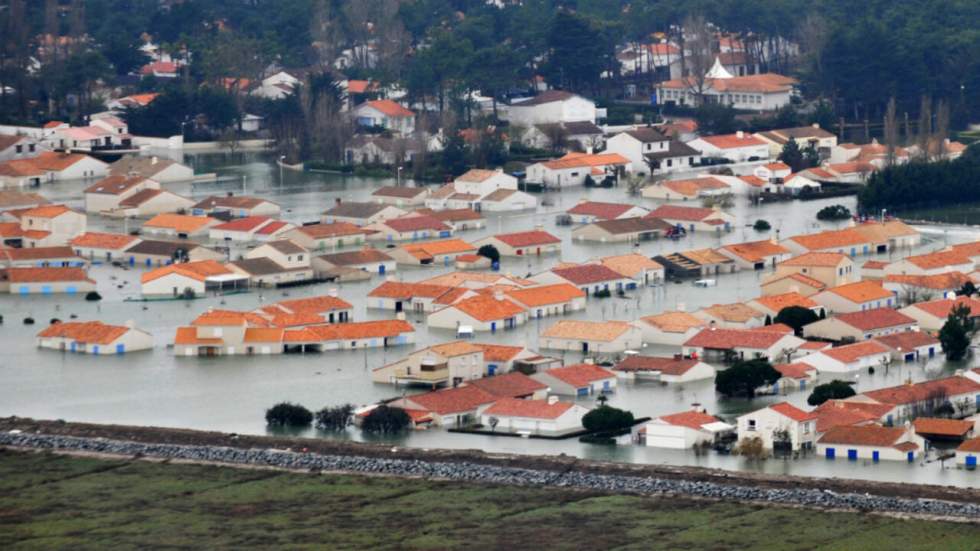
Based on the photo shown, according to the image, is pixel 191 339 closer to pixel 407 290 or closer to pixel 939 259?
pixel 407 290

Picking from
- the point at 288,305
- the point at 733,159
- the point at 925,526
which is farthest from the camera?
the point at 733,159

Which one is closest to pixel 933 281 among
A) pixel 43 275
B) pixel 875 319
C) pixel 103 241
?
pixel 875 319

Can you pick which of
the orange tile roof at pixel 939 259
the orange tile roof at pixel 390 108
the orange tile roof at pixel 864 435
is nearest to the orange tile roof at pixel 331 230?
the orange tile roof at pixel 939 259

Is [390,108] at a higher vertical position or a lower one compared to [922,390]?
higher

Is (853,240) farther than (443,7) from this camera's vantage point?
No

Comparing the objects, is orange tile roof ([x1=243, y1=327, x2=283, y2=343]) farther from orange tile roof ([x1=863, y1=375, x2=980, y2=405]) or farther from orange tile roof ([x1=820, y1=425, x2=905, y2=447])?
orange tile roof ([x1=820, y1=425, x2=905, y2=447])

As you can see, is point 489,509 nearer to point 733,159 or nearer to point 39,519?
point 39,519

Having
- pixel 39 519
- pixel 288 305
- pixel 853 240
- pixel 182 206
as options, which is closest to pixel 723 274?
pixel 853 240
